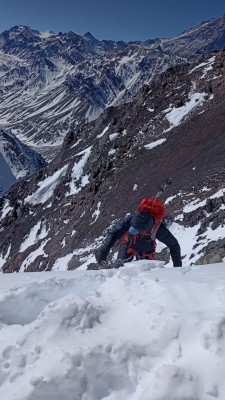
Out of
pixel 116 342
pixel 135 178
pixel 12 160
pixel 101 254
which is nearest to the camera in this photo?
pixel 116 342

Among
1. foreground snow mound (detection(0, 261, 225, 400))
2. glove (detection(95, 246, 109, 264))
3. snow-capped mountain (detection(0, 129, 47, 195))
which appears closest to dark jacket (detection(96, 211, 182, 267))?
glove (detection(95, 246, 109, 264))

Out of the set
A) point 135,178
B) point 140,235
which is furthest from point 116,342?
point 135,178

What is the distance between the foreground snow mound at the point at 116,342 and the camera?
3.53 meters

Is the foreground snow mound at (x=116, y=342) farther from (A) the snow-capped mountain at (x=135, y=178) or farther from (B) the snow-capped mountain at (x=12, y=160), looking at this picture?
(B) the snow-capped mountain at (x=12, y=160)

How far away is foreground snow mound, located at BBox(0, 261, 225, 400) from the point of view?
3525mm

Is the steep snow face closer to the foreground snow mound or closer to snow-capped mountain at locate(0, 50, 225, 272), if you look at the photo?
snow-capped mountain at locate(0, 50, 225, 272)

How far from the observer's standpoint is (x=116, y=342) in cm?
399

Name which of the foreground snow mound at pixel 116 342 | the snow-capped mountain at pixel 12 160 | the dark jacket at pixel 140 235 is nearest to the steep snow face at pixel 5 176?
the snow-capped mountain at pixel 12 160

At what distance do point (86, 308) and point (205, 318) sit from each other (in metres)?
1.30

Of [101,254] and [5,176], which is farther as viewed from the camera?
[5,176]

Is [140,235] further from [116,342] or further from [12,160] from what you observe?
[12,160]

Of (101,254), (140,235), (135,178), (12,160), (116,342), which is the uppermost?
(12,160)

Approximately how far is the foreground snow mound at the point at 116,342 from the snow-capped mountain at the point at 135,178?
8.98 metres

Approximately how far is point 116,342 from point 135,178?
28126mm
